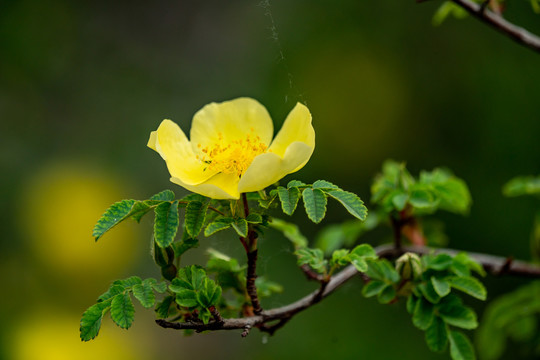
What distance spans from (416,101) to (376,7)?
558 millimetres

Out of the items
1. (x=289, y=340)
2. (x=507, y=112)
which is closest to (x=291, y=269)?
(x=289, y=340)

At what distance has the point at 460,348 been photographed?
3.50 ft

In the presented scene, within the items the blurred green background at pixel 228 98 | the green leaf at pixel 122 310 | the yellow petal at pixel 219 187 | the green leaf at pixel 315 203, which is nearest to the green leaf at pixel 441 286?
the green leaf at pixel 315 203

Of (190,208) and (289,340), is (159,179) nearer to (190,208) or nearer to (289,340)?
(289,340)

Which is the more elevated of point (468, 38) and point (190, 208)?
point (190, 208)

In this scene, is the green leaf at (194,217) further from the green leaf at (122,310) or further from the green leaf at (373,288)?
the green leaf at (373,288)

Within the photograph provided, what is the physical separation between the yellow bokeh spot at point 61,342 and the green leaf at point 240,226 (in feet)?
6.83

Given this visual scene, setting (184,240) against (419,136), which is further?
(419,136)

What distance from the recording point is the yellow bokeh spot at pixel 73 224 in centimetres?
317

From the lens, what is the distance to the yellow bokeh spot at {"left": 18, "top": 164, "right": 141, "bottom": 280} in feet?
10.4

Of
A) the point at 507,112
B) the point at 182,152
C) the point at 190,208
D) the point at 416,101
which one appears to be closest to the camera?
the point at 190,208

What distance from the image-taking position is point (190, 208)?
951 mm

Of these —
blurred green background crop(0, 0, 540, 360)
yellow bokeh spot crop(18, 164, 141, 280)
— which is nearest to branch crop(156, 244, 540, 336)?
blurred green background crop(0, 0, 540, 360)

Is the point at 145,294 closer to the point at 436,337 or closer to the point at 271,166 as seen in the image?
the point at 271,166
